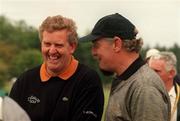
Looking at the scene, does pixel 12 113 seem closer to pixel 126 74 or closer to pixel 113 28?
pixel 126 74

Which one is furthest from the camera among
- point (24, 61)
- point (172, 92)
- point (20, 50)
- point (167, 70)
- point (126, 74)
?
point (20, 50)

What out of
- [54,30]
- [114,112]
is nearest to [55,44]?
[54,30]

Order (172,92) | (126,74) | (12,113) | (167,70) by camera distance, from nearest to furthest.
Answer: (12,113)
(126,74)
(172,92)
(167,70)

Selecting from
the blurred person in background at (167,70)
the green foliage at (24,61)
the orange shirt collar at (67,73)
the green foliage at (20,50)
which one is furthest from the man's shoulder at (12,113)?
the green foliage at (24,61)

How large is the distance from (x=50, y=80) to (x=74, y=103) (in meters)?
0.31

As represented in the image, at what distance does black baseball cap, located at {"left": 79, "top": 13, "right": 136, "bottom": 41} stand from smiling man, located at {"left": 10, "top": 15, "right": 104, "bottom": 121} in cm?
25

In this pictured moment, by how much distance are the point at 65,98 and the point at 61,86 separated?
14 cm

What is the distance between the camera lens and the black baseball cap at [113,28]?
4.99m

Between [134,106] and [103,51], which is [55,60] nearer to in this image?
[103,51]

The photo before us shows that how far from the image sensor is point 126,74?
193 inches

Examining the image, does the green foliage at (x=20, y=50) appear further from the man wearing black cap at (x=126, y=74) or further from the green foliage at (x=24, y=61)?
the man wearing black cap at (x=126, y=74)

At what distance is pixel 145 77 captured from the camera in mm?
4758

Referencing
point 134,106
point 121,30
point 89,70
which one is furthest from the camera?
A: point 89,70

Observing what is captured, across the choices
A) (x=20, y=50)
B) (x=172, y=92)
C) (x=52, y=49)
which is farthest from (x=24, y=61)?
(x=52, y=49)
